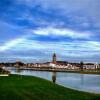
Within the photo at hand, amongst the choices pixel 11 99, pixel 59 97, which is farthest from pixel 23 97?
pixel 59 97

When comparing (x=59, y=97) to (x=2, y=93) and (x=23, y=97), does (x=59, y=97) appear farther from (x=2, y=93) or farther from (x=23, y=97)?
(x=2, y=93)

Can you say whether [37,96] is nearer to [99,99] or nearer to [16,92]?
[16,92]

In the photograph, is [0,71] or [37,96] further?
[0,71]

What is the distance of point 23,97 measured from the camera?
31391 millimetres

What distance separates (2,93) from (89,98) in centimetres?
907

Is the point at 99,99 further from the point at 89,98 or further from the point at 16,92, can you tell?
the point at 16,92

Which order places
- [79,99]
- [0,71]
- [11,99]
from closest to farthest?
[11,99], [79,99], [0,71]

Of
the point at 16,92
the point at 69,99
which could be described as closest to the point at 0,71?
the point at 16,92

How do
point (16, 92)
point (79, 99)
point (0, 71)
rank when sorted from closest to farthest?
point (79, 99), point (16, 92), point (0, 71)

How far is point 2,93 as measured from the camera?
33.2 metres

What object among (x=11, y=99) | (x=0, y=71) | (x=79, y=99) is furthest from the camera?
(x=0, y=71)

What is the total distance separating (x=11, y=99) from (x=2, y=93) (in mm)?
3259

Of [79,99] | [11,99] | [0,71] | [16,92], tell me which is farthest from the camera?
[0,71]

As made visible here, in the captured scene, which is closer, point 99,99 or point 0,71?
point 99,99
